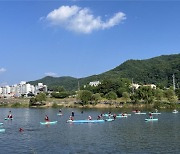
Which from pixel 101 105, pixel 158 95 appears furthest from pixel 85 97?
pixel 158 95

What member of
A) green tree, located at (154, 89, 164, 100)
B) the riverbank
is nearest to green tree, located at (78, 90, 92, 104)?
the riverbank

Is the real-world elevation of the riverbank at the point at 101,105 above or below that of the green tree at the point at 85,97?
below

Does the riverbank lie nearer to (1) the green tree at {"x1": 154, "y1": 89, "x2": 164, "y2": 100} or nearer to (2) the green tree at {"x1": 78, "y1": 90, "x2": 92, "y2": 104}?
(2) the green tree at {"x1": 78, "y1": 90, "x2": 92, "y2": 104}

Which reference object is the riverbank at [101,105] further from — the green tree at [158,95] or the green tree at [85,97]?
the green tree at [158,95]

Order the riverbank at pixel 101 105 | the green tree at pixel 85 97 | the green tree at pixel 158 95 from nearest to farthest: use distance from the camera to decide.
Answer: the riverbank at pixel 101 105 → the green tree at pixel 158 95 → the green tree at pixel 85 97

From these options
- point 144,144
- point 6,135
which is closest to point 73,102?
point 6,135

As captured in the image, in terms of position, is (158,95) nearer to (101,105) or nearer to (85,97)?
(101,105)

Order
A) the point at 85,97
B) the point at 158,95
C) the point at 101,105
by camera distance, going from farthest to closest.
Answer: the point at 85,97 → the point at 101,105 → the point at 158,95

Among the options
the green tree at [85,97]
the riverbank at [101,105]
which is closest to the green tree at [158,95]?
the riverbank at [101,105]

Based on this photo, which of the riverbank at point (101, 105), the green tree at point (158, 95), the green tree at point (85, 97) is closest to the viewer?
the riverbank at point (101, 105)

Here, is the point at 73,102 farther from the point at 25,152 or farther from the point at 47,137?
the point at 25,152

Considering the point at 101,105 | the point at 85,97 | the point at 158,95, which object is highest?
the point at 158,95

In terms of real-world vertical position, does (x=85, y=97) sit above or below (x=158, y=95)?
below

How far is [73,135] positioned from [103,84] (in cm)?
13650
